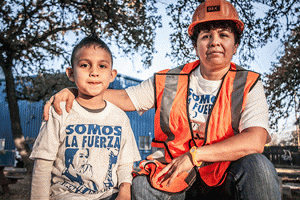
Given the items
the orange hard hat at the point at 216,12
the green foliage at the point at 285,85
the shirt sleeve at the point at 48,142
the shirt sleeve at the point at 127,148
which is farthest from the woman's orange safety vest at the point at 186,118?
the green foliage at the point at 285,85

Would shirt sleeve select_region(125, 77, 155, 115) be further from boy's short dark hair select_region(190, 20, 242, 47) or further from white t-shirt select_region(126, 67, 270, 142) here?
boy's short dark hair select_region(190, 20, 242, 47)

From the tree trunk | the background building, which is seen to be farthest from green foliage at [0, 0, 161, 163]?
the background building

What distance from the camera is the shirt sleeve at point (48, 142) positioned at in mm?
1992

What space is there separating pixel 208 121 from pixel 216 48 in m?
0.64

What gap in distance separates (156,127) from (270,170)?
3.36 feet

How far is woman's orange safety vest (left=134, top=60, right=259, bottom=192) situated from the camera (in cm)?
222

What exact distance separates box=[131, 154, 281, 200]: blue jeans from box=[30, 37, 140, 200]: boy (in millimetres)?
145

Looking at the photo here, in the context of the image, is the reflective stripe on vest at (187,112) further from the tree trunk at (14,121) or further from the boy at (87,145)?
the tree trunk at (14,121)

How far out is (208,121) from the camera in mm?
2293

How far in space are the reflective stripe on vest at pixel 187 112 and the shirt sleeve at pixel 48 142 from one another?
2.84ft

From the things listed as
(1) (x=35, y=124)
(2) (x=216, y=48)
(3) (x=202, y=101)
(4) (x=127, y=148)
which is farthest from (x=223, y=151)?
(1) (x=35, y=124)

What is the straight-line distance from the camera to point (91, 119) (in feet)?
7.23

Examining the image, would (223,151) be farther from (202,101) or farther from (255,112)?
(202,101)

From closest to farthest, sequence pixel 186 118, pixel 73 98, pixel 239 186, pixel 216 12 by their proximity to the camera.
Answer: pixel 239 186 → pixel 73 98 → pixel 186 118 → pixel 216 12
